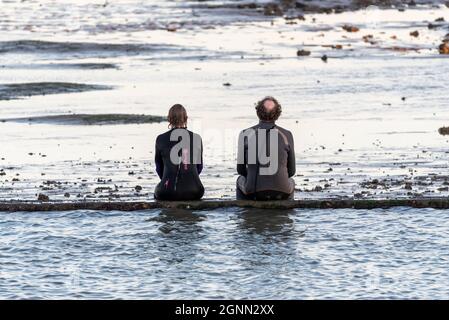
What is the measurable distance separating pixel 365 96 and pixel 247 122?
19.4 feet

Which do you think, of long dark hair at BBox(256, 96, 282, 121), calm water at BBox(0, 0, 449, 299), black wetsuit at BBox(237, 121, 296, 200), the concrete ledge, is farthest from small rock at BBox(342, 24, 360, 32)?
long dark hair at BBox(256, 96, 282, 121)

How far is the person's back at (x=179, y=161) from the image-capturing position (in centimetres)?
1468

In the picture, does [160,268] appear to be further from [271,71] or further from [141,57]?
[141,57]

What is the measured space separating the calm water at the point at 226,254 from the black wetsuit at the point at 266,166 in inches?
11.9

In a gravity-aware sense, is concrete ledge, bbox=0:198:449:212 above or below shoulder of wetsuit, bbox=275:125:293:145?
below

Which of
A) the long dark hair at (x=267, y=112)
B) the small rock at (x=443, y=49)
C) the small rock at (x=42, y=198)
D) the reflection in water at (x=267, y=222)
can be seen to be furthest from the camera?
the small rock at (x=443, y=49)

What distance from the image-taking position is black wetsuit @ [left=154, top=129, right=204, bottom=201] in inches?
578

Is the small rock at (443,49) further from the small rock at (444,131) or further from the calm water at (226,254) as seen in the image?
the calm water at (226,254)

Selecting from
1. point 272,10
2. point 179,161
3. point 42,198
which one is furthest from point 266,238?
point 272,10

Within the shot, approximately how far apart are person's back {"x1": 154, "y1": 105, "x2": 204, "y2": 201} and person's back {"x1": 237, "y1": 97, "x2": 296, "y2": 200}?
518 millimetres

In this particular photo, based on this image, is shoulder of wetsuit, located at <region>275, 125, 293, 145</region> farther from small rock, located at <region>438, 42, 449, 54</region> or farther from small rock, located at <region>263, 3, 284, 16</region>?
small rock, located at <region>263, 3, 284, 16</region>

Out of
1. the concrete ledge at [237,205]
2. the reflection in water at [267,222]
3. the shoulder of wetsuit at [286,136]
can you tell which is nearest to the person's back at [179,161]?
the concrete ledge at [237,205]
